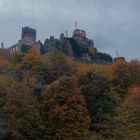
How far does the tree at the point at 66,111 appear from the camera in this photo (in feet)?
152

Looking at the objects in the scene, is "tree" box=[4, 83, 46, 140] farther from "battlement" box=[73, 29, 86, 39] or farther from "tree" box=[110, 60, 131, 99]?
"battlement" box=[73, 29, 86, 39]

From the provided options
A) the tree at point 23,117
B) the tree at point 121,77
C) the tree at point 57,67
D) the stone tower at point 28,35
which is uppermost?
the stone tower at point 28,35

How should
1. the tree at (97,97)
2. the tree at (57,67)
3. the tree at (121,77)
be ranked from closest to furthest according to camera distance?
the tree at (97,97) → the tree at (121,77) → the tree at (57,67)

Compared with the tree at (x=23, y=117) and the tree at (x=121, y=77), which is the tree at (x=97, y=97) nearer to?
the tree at (x=23, y=117)

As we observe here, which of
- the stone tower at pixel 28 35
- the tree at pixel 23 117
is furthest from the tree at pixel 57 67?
the stone tower at pixel 28 35

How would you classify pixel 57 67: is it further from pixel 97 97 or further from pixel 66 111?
pixel 66 111

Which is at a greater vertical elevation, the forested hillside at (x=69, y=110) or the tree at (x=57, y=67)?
the tree at (x=57, y=67)

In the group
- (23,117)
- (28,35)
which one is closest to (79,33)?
(28,35)

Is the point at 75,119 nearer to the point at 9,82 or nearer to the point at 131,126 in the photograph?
the point at 131,126

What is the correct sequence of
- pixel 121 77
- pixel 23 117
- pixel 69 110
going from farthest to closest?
pixel 121 77 → pixel 69 110 → pixel 23 117

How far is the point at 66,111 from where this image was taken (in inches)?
1864

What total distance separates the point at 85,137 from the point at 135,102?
26.3 feet

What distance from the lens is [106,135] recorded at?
159 feet

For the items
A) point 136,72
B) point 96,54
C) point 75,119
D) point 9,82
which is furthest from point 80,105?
point 96,54
